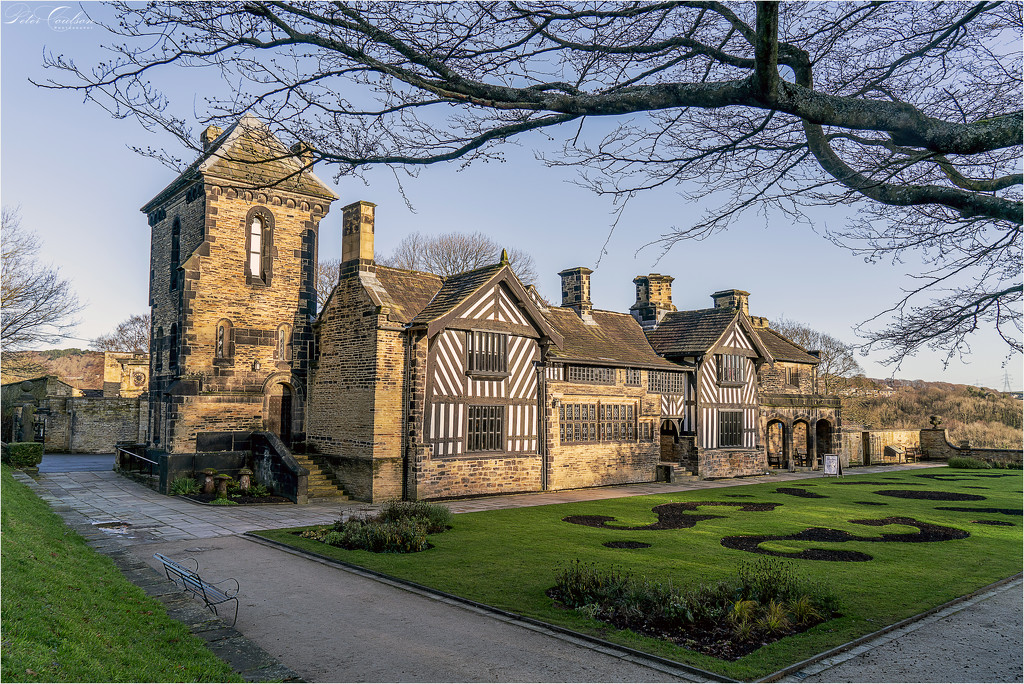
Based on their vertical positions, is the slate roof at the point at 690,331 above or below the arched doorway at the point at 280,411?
Answer: above

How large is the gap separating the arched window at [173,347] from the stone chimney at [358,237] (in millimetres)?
5833

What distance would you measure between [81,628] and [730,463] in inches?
1024

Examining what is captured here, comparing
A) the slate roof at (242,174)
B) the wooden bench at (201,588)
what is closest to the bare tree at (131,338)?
the slate roof at (242,174)

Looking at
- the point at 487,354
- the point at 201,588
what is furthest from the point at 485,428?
the point at 201,588

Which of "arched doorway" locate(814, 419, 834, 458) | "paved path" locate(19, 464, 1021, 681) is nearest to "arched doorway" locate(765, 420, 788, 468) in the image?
"arched doorway" locate(814, 419, 834, 458)

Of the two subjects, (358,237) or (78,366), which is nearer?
(358,237)

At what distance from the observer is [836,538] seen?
1398 cm

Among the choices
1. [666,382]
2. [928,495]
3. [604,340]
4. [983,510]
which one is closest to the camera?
[983,510]

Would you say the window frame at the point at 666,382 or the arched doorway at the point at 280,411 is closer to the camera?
the arched doorway at the point at 280,411

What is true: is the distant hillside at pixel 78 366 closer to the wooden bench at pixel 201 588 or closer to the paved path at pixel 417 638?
the paved path at pixel 417 638

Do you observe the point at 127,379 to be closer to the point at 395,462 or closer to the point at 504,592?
the point at 395,462

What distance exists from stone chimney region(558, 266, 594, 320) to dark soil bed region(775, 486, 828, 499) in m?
9.80

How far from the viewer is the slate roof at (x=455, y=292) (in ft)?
64.5

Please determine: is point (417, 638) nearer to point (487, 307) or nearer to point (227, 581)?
point (227, 581)
